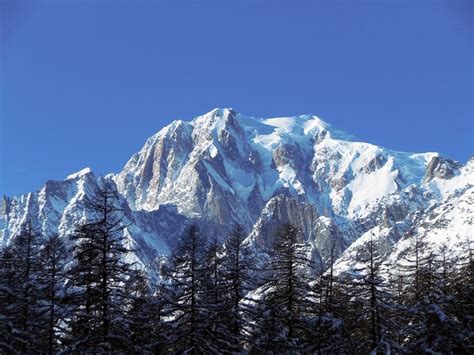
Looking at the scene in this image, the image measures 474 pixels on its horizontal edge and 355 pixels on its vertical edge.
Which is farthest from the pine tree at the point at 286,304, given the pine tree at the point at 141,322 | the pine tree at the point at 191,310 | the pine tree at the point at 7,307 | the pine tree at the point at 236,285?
the pine tree at the point at 7,307

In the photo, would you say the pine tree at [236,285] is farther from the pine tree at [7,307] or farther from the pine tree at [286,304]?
the pine tree at [7,307]

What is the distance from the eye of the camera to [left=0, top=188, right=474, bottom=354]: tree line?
34531mm

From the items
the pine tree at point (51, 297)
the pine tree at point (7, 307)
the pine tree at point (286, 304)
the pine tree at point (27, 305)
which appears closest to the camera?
the pine tree at point (7, 307)

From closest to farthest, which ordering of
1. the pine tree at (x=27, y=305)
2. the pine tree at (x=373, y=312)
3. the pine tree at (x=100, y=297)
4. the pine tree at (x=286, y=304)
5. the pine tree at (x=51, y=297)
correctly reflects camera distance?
the pine tree at (x=100, y=297)
the pine tree at (x=51, y=297)
the pine tree at (x=286, y=304)
the pine tree at (x=27, y=305)
the pine tree at (x=373, y=312)

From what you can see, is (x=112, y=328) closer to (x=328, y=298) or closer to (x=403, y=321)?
(x=328, y=298)

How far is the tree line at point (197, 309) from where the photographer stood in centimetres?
3453

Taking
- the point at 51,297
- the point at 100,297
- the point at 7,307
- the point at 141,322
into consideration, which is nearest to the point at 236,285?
the point at 141,322

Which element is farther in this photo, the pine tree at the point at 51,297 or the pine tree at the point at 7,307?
the pine tree at the point at 51,297

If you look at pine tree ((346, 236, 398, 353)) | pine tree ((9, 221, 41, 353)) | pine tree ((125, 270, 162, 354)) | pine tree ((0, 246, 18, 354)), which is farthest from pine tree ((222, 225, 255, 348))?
pine tree ((0, 246, 18, 354))

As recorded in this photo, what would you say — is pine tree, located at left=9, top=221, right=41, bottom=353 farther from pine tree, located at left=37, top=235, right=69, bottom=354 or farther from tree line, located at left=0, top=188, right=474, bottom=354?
pine tree, located at left=37, top=235, right=69, bottom=354

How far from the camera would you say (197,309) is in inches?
1438

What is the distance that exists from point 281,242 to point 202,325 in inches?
379

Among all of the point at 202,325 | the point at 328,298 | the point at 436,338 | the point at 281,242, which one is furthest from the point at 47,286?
the point at 436,338

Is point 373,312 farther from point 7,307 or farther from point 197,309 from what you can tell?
point 7,307
